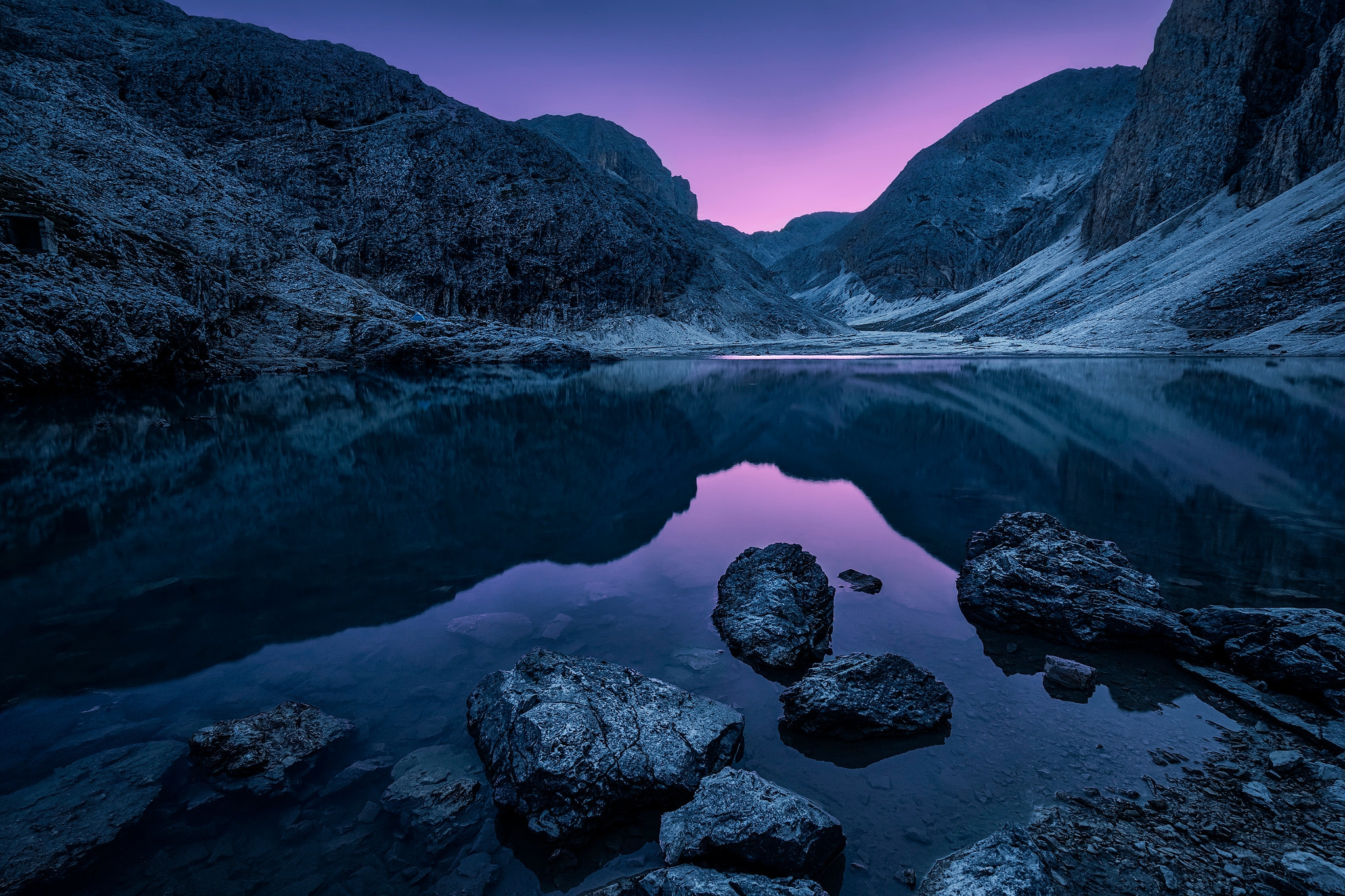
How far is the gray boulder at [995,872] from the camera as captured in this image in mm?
4059

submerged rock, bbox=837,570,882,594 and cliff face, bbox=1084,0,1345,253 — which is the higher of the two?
cliff face, bbox=1084,0,1345,253

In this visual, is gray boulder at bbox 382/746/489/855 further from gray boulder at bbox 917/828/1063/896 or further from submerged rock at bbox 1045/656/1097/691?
submerged rock at bbox 1045/656/1097/691

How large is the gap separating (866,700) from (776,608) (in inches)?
82.8

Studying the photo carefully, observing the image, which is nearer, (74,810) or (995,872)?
(995,872)

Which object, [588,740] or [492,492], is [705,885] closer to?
[588,740]

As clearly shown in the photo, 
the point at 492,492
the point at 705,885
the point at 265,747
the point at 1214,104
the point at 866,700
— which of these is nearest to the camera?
the point at 705,885

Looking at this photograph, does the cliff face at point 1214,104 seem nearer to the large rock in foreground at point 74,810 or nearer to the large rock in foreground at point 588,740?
the large rock in foreground at point 588,740

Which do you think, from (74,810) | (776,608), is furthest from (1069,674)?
(74,810)

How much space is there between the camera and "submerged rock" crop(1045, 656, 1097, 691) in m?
6.76

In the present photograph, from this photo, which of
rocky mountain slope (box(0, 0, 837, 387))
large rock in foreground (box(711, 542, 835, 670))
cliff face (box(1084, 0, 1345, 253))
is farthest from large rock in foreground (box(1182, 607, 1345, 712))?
cliff face (box(1084, 0, 1345, 253))

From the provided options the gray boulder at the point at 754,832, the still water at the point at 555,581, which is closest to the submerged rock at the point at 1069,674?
the still water at the point at 555,581

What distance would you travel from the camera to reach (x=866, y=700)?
6309mm

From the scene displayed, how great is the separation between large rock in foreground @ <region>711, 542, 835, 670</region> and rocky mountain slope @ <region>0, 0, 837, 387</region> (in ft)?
152

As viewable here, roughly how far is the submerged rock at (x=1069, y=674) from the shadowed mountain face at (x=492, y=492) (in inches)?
145
